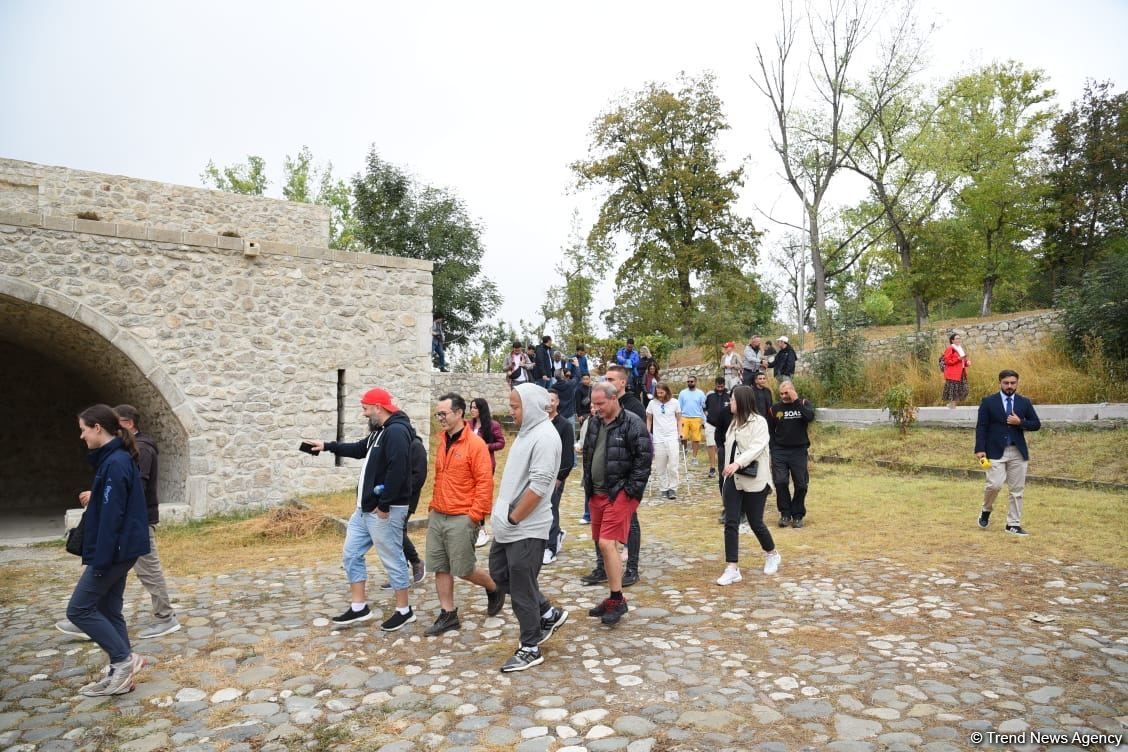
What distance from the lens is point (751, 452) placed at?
634 cm

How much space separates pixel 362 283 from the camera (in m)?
12.8

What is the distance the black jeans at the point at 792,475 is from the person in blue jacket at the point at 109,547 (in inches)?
272

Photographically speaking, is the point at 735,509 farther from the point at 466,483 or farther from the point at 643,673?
the point at 466,483

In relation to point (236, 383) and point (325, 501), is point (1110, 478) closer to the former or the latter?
point (325, 501)

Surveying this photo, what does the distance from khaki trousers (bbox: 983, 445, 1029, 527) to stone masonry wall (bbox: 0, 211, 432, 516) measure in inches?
358

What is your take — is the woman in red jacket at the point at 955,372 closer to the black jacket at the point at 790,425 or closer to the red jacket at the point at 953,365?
the red jacket at the point at 953,365

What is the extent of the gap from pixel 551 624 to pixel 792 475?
4761 millimetres

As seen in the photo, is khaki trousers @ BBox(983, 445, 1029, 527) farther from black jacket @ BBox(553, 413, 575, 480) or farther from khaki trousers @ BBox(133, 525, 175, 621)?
khaki trousers @ BBox(133, 525, 175, 621)

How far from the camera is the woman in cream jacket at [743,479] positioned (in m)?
6.39

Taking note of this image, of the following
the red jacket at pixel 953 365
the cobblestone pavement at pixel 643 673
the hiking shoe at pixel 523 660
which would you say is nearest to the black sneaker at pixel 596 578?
the cobblestone pavement at pixel 643 673

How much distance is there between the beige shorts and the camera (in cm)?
519

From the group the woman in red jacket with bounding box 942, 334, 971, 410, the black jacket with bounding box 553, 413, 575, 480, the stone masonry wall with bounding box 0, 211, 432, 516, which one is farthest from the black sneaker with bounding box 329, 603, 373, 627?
the woman in red jacket with bounding box 942, 334, 971, 410

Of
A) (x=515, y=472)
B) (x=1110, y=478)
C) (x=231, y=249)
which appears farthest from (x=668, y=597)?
(x=231, y=249)

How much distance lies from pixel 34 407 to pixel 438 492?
597 inches
